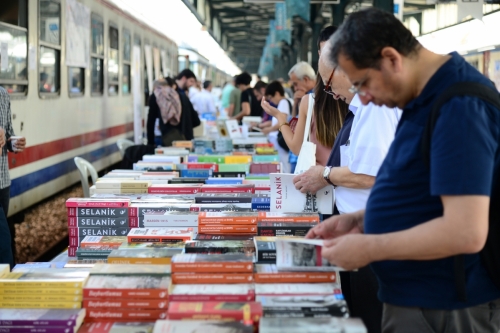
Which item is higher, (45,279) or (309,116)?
(309,116)

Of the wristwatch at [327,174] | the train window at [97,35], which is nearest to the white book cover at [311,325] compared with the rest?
the wristwatch at [327,174]

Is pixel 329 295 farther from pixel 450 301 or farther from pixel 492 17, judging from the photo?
pixel 492 17

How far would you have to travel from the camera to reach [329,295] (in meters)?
2.02

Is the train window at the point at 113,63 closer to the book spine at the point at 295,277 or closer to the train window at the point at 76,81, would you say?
the train window at the point at 76,81

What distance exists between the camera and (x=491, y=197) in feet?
6.00

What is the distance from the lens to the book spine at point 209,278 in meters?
2.10

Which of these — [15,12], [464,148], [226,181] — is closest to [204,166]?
[226,181]

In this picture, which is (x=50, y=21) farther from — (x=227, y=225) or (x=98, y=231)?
(x=227, y=225)

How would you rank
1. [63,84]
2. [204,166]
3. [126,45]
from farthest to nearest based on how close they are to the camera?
[126,45], [63,84], [204,166]

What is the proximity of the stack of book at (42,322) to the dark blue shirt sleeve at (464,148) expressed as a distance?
3.53 feet

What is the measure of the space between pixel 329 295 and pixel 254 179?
2.27 metres


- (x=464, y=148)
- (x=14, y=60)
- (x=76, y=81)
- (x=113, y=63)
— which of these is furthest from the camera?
(x=113, y=63)

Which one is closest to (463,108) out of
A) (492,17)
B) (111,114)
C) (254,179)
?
(254,179)

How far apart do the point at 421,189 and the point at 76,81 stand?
21.5 ft
